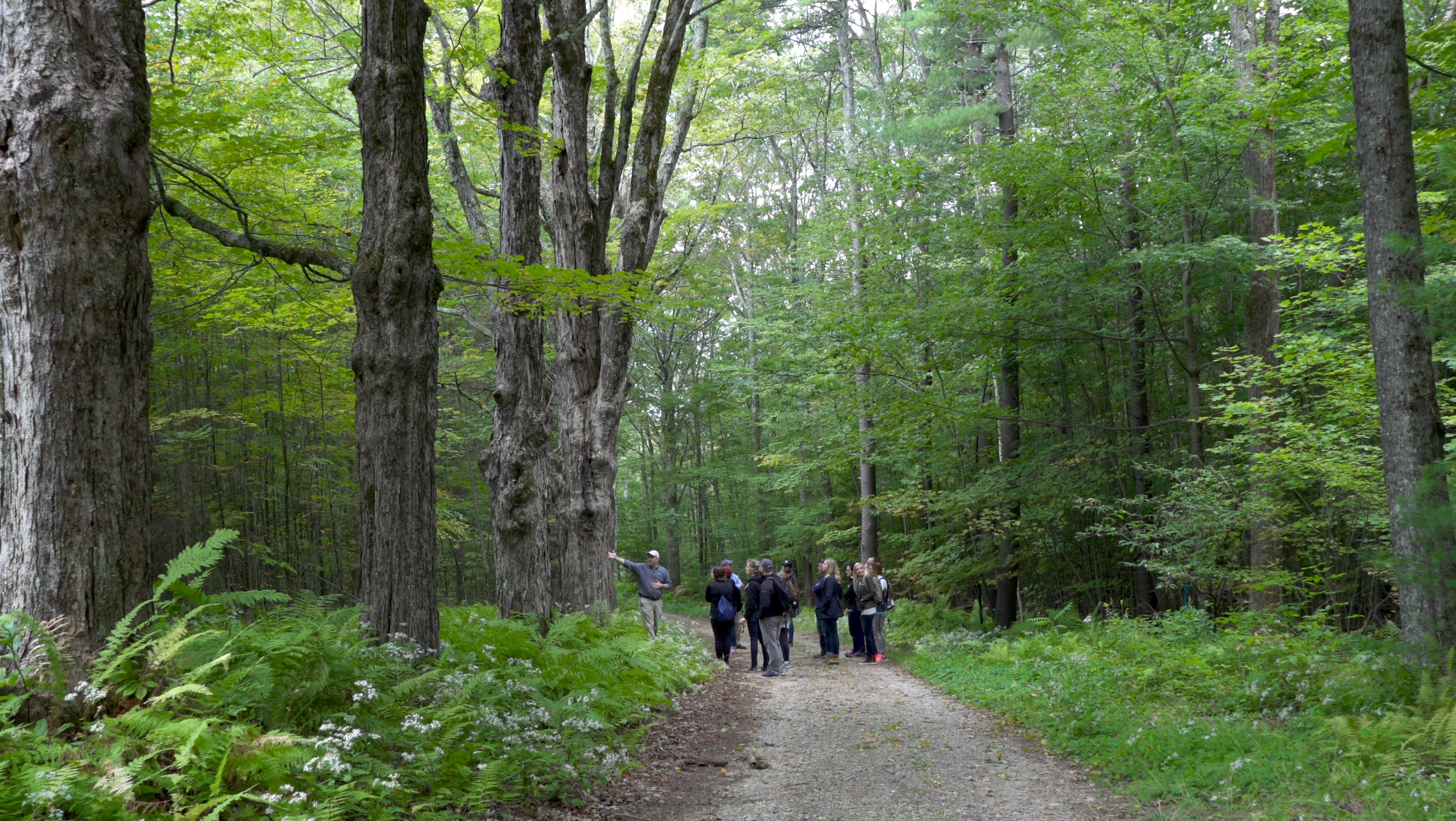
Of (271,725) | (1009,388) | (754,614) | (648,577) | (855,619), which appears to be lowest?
(855,619)

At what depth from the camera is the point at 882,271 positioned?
19.5 m

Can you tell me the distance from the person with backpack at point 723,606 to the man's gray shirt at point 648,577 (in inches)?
29.3

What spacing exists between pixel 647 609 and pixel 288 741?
9.43 meters

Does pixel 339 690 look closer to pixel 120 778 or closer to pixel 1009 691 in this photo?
pixel 120 778

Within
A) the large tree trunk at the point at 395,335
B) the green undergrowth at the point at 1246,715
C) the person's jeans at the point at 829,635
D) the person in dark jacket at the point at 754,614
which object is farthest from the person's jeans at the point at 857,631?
the large tree trunk at the point at 395,335

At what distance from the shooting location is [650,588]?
1320cm

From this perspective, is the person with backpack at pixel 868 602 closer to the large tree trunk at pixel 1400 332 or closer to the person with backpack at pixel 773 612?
the person with backpack at pixel 773 612

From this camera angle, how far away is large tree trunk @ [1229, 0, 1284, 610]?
11281 mm

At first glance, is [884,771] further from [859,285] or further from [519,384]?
[859,285]

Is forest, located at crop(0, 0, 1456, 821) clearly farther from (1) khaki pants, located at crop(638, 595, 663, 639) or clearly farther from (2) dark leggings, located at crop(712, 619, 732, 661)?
(1) khaki pants, located at crop(638, 595, 663, 639)

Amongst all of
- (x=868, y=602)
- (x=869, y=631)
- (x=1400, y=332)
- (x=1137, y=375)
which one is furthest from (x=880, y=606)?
(x=1400, y=332)

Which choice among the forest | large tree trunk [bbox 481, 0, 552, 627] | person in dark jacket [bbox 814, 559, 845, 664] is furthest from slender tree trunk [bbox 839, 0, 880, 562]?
large tree trunk [bbox 481, 0, 552, 627]

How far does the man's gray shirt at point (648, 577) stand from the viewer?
13.2 metres

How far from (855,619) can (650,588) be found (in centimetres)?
390
